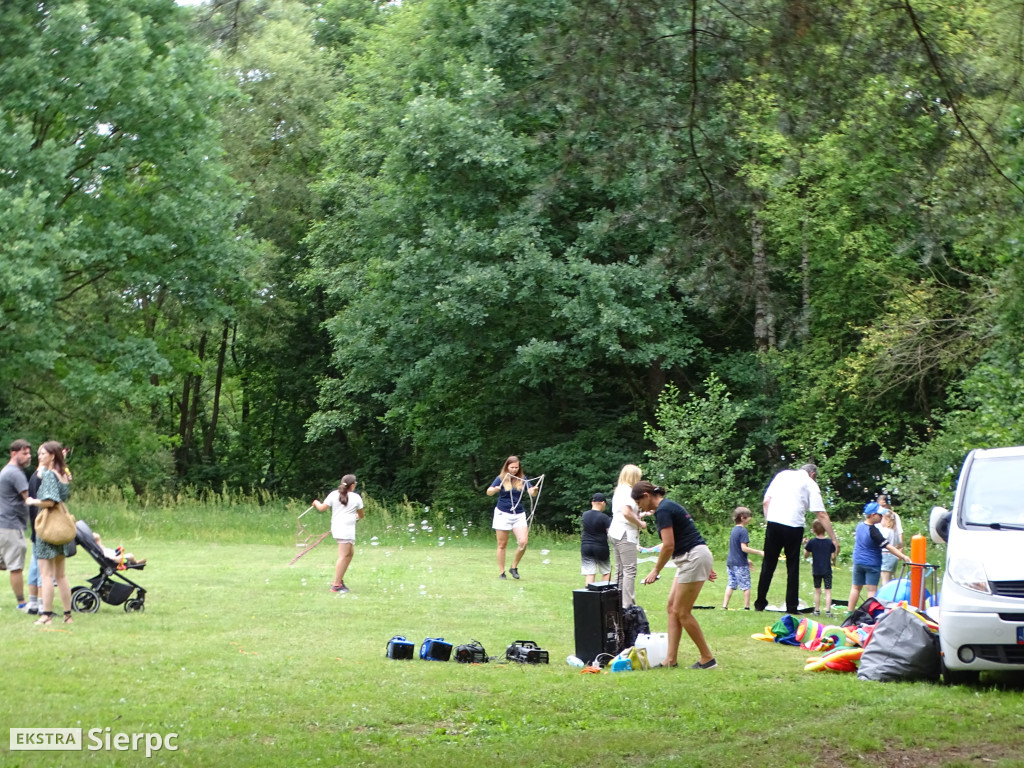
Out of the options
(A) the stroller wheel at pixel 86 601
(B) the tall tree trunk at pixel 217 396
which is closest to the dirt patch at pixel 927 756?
(A) the stroller wheel at pixel 86 601

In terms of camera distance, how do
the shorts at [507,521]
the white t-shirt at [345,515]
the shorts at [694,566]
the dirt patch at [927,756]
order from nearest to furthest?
the dirt patch at [927,756]
the shorts at [694,566]
the white t-shirt at [345,515]
the shorts at [507,521]

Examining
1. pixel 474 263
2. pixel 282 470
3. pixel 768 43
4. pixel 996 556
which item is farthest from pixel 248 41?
pixel 282 470

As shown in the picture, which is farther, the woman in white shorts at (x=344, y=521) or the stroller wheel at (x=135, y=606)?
the woman in white shorts at (x=344, y=521)

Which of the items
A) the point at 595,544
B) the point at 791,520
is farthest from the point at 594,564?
the point at 791,520

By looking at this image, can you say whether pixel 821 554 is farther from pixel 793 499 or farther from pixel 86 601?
pixel 86 601

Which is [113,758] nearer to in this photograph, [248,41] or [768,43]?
[248,41]

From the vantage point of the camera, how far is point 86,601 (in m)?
13.3

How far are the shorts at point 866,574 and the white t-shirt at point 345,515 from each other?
6.59 meters

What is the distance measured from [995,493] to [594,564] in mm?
5504

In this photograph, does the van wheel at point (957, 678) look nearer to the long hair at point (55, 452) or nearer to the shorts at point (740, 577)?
the shorts at point (740, 577)

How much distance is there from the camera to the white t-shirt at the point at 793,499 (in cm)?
1437

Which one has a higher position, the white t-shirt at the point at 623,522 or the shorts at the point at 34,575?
the white t-shirt at the point at 623,522

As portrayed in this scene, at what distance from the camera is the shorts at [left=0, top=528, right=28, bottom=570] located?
42.2 feet

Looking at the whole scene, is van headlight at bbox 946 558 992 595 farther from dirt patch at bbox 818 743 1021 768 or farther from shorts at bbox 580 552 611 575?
shorts at bbox 580 552 611 575
